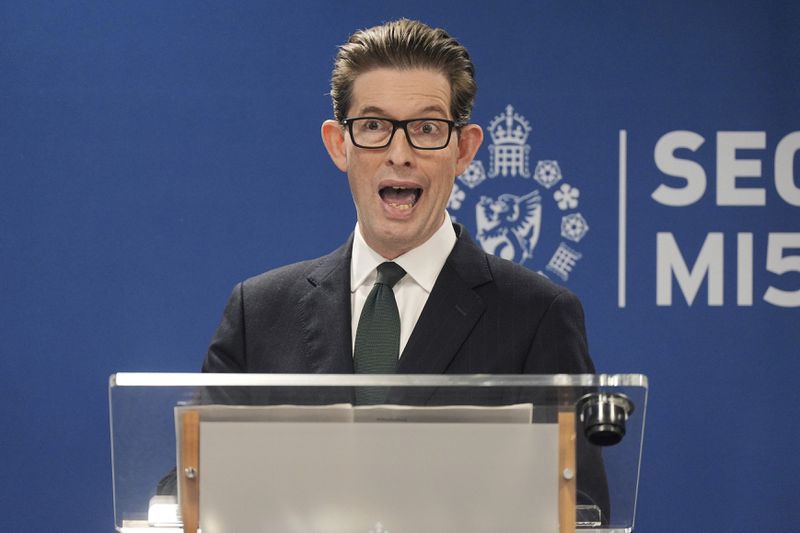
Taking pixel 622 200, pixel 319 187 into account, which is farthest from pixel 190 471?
pixel 622 200

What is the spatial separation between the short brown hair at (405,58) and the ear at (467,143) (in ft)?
0.08

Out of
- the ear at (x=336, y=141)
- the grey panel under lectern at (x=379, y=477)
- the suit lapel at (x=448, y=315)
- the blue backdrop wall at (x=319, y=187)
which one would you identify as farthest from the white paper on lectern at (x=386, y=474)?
the blue backdrop wall at (x=319, y=187)

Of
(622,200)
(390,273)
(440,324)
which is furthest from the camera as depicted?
(622,200)

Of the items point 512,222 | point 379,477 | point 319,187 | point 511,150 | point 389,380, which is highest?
point 511,150

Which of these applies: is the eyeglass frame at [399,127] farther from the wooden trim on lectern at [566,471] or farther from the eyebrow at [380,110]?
the wooden trim on lectern at [566,471]

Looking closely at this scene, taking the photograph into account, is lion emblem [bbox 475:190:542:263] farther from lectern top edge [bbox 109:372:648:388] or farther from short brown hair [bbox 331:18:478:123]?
lectern top edge [bbox 109:372:648:388]

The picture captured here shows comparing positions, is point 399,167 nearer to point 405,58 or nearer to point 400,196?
point 400,196

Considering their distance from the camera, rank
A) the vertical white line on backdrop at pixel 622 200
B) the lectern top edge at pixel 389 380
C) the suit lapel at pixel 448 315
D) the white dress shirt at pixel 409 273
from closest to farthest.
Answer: the lectern top edge at pixel 389 380, the suit lapel at pixel 448 315, the white dress shirt at pixel 409 273, the vertical white line on backdrop at pixel 622 200

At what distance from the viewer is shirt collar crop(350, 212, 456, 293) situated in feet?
6.88

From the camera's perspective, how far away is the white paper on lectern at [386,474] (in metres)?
1.44

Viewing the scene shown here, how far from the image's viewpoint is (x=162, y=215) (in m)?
3.41

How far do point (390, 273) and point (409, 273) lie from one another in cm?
3

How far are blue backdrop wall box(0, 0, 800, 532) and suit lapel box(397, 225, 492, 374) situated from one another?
1331mm

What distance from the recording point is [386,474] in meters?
1.44
